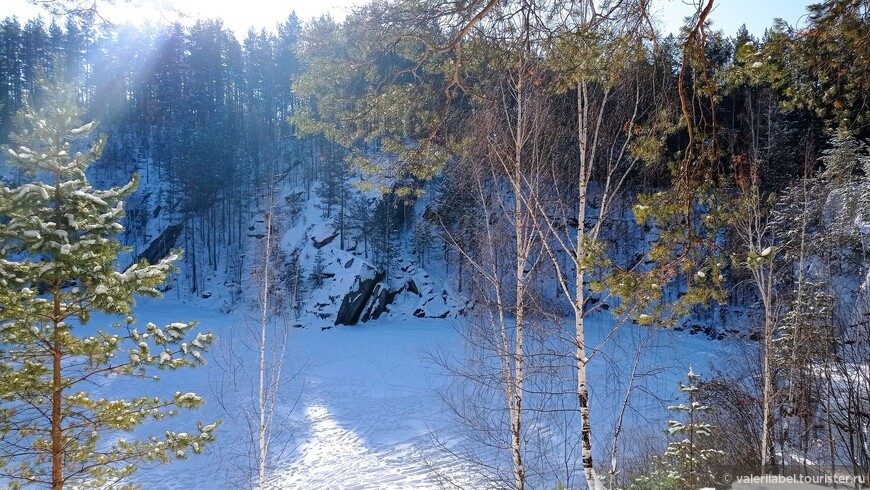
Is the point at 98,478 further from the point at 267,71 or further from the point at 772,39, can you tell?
the point at 267,71

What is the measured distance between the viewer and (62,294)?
444 centimetres

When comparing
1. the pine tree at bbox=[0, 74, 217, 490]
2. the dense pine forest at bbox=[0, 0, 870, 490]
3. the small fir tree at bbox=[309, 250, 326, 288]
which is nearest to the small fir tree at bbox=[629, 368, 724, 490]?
the dense pine forest at bbox=[0, 0, 870, 490]

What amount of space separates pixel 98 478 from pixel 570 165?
260 inches

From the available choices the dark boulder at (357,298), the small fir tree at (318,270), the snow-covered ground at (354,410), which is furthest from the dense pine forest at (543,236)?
the small fir tree at (318,270)

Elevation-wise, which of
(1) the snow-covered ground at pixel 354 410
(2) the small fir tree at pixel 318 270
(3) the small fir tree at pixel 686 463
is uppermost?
(2) the small fir tree at pixel 318 270

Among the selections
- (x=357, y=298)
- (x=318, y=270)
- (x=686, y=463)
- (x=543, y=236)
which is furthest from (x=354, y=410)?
(x=318, y=270)

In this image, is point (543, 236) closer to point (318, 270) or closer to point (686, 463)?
point (686, 463)

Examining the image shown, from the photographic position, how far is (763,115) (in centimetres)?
1777

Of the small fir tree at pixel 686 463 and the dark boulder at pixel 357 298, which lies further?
the dark boulder at pixel 357 298

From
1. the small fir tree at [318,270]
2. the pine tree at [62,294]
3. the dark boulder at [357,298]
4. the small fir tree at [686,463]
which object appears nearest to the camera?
the pine tree at [62,294]

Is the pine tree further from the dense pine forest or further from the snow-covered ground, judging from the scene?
the snow-covered ground

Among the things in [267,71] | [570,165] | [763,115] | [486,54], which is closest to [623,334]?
[763,115]

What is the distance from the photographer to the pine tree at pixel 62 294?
4137 millimetres

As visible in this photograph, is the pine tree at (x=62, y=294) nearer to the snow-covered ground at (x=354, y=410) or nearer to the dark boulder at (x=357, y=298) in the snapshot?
the snow-covered ground at (x=354, y=410)
